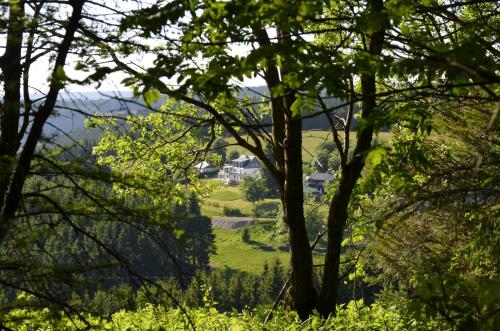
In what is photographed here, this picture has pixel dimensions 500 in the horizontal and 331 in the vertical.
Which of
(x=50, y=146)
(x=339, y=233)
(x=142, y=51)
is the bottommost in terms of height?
(x=339, y=233)

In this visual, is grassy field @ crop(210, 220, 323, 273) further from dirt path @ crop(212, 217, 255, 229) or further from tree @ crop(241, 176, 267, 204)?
tree @ crop(241, 176, 267, 204)

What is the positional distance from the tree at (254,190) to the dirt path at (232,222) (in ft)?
23.3

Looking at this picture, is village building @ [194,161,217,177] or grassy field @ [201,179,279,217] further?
grassy field @ [201,179,279,217]

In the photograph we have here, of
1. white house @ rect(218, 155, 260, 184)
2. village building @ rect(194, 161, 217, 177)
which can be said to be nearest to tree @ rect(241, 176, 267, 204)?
village building @ rect(194, 161, 217, 177)

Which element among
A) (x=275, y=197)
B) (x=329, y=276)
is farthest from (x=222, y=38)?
(x=275, y=197)

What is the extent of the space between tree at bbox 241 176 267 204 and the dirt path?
7101 millimetres

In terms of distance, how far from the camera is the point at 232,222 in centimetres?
14025

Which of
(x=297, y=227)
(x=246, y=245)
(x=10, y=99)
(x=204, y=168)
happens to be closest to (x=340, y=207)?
(x=297, y=227)

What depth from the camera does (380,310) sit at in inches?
317

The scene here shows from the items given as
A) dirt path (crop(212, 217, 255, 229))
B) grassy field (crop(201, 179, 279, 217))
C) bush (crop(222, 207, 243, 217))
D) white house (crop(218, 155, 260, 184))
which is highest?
white house (crop(218, 155, 260, 184))

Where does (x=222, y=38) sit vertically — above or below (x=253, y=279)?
above

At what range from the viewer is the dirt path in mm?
138625

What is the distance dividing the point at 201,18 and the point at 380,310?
5743 mm

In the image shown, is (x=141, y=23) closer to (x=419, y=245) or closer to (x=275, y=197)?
(x=419, y=245)
